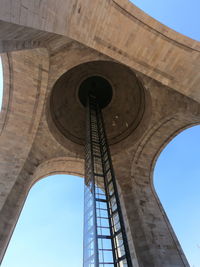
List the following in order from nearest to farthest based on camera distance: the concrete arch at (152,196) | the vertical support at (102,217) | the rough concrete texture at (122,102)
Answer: the rough concrete texture at (122,102)
the vertical support at (102,217)
the concrete arch at (152,196)

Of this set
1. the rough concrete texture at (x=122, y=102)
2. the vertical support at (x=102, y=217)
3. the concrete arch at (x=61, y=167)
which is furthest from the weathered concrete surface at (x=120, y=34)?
the concrete arch at (x=61, y=167)

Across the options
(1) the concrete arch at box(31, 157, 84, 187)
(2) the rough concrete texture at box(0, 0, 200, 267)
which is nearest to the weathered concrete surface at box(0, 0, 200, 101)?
(2) the rough concrete texture at box(0, 0, 200, 267)

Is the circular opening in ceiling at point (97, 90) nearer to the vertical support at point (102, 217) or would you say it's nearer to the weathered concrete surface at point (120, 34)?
the vertical support at point (102, 217)

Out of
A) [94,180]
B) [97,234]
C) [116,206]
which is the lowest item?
[97,234]

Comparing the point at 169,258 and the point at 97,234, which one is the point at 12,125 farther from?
the point at 169,258

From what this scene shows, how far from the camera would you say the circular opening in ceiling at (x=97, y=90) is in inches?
439

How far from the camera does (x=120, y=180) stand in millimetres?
9258

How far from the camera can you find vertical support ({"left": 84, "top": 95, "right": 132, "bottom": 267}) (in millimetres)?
4432

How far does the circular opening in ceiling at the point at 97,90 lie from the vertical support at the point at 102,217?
442 cm

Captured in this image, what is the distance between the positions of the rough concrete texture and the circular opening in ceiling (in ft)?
4.05

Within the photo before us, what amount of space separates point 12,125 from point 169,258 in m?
8.35

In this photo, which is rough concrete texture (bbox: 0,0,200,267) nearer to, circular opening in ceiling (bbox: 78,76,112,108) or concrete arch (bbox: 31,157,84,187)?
concrete arch (bbox: 31,157,84,187)

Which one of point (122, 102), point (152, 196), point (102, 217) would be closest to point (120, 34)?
point (102, 217)

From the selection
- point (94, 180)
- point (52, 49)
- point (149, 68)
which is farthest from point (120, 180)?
point (52, 49)
